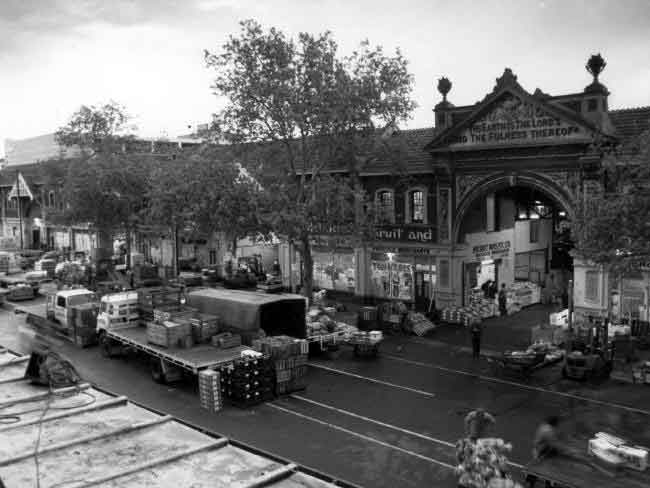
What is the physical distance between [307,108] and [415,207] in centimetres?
850

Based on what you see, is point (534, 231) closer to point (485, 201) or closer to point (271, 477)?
point (485, 201)

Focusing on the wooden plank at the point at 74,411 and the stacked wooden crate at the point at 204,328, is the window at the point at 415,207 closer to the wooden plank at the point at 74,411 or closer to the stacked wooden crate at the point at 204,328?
the stacked wooden crate at the point at 204,328

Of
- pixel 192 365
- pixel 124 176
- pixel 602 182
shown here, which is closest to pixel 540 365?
pixel 602 182

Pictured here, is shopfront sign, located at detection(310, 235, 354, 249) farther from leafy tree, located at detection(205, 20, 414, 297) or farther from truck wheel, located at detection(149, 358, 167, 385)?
truck wheel, located at detection(149, 358, 167, 385)

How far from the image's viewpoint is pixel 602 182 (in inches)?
1022

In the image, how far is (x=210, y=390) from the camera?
1867cm

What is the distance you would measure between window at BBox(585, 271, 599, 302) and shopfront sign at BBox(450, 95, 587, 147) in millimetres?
5773

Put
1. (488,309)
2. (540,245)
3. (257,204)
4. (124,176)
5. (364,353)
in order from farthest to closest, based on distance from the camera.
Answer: (124,176), (540,245), (488,309), (257,204), (364,353)

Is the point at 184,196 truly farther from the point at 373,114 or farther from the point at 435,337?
the point at 435,337

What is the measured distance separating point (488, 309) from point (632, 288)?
7.51m

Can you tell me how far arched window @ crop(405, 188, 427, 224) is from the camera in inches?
1308

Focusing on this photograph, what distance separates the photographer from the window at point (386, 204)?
33338 mm

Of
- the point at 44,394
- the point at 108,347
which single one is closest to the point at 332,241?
the point at 108,347

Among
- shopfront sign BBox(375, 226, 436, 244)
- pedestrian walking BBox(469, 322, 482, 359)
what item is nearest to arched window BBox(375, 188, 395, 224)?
shopfront sign BBox(375, 226, 436, 244)
